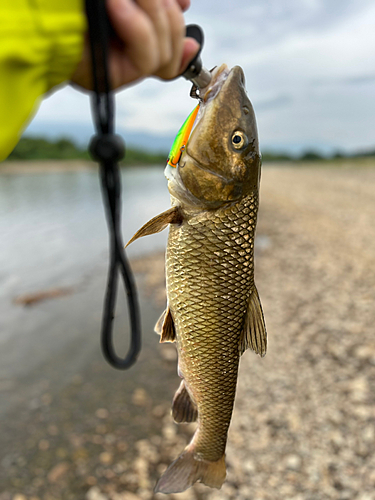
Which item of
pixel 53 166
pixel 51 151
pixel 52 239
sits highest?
pixel 52 239

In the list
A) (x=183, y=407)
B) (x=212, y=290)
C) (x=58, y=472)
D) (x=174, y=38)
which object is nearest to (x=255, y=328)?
(x=212, y=290)

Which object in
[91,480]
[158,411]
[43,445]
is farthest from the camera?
Result: [158,411]

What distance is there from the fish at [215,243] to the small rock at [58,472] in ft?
12.5

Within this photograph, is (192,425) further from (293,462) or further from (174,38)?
(174,38)

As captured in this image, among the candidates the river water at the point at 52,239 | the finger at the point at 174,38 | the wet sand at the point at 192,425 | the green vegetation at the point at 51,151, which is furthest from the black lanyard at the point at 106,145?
the green vegetation at the point at 51,151

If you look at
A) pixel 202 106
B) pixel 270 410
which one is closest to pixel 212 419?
pixel 202 106

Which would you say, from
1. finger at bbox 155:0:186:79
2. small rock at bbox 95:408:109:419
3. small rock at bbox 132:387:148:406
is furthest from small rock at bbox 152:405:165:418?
finger at bbox 155:0:186:79

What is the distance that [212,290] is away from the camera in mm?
1567

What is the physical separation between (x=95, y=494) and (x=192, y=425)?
1467 millimetres

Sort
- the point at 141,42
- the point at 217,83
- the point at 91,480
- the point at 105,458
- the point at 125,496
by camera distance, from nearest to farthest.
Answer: the point at 141,42, the point at 217,83, the point at 125,496, the point at 91,480, the point at 105,458

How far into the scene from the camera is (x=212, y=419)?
1702 millimetres

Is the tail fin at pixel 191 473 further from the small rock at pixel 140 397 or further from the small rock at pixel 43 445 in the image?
the small rock at pixel 140 397

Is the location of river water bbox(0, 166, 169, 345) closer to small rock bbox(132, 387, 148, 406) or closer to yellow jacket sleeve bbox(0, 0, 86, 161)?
small rock bbox(132, 387, 148, 406)

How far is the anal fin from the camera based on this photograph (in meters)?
1.69
